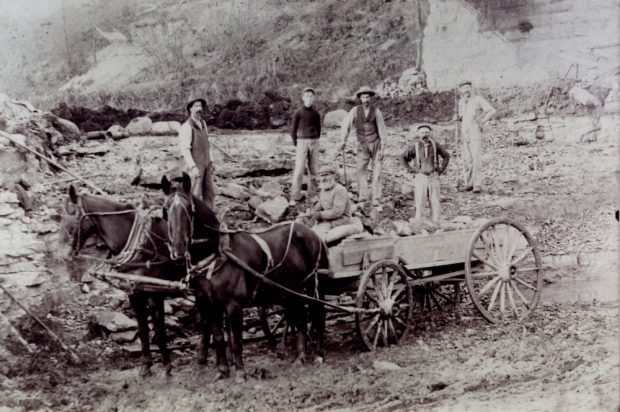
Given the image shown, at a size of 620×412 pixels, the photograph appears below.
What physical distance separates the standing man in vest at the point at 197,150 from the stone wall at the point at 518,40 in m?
2.52

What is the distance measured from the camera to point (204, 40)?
7.08 m

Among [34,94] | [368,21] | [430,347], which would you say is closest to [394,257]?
[430,347]

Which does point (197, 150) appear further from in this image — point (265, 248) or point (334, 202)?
point (265, 248)

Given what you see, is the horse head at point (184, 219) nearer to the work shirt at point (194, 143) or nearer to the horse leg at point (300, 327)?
the horse leg at point (300, 327)

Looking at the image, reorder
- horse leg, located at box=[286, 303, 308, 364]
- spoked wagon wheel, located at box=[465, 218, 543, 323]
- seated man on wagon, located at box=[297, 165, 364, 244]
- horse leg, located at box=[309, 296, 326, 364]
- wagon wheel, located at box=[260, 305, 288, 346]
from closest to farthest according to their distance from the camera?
1. horse leg, located at box=[286, 303, 308, 364]
2. horse leg, located at box=[309, 296, 326, 364]
3. seated man on wagon, located at box=[297, 165, 364, 244]
4. wagon wheel, located at box=[260, 305, 288, 346]
5. spoked wagon wheel, located at box=[465, 218, 543, 323]

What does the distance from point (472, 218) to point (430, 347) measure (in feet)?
6.66

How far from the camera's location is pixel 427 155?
7539 mm

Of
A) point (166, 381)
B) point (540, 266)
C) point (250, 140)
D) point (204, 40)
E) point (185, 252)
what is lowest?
point (166, 381)

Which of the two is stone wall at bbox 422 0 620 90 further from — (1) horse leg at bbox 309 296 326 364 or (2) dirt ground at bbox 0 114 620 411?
(1) horse leg at bbox 309 296 326 364

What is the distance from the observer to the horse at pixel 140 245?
212 inches

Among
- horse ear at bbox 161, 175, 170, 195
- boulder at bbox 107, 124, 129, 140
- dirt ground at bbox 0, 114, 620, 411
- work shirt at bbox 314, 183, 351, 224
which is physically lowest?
dirt ground at bbox 0, 114, 620, 411

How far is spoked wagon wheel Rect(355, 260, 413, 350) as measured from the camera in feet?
20.3

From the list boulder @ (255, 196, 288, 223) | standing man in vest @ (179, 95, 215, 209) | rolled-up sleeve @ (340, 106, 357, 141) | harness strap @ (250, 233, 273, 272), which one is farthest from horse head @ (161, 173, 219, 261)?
rolled-up sleeve @ (340, 106, 357, 141)

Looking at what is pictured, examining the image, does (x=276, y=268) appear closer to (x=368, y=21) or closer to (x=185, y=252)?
(x=185, y=252)
